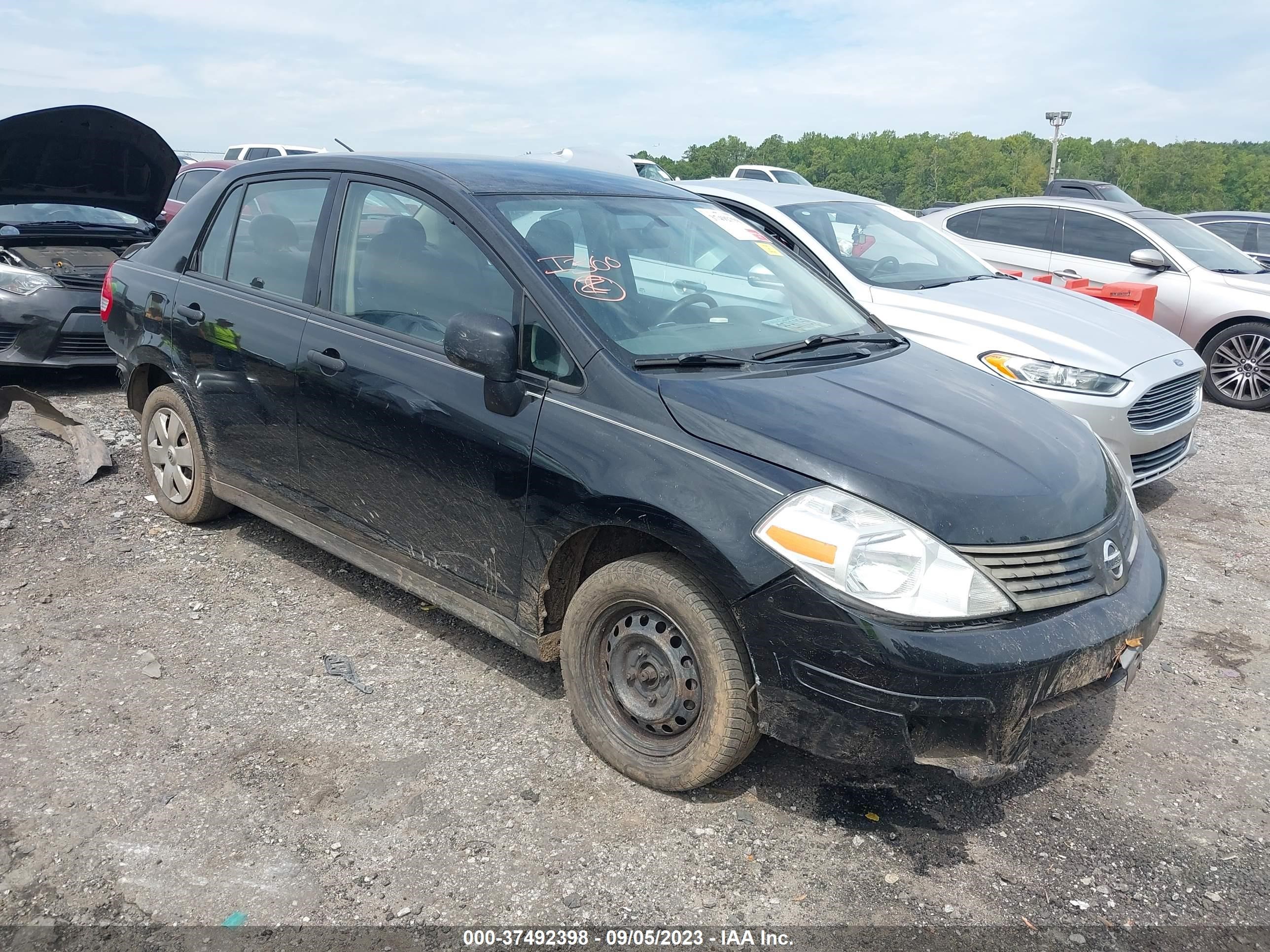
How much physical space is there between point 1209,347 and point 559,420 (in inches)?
318

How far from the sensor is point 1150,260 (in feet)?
29.5

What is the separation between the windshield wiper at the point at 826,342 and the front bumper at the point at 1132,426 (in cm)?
166

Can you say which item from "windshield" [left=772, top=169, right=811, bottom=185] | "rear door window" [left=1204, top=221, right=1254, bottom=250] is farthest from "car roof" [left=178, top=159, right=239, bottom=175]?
"windshield" [left=772, top=169, right=811, bottom=185]

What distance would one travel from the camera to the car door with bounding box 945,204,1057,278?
963 centimetres

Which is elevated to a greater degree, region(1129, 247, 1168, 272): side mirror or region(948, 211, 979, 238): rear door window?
region(948, 211, 979, 238): rear door window

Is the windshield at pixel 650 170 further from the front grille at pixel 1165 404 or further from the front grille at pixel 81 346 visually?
the front grille at pixel 1165 404

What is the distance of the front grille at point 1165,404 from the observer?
540 centimetres

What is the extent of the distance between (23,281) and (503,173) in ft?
16.4

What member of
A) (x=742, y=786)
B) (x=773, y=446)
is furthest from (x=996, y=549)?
(x=742, y=786)

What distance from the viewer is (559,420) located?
3.06 m

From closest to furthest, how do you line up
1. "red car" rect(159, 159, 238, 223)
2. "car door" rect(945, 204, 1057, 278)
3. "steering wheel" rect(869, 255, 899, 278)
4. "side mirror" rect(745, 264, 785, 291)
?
"side mirror" rect(745, 264, 785, 291) < "steering wheel" rect(869, 255, 899, 278) < "car door" rect(945, 204, 1057, 278) < "red car" rect(159, 159, 238, 223)

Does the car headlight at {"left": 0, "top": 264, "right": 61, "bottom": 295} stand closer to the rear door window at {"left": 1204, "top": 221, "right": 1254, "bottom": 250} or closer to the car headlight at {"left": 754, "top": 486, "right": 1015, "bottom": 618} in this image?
the car headlight at {"left": 754, "top": 486, "right": 1015, "bottom": 618}

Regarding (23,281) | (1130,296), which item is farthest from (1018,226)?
(23,281)

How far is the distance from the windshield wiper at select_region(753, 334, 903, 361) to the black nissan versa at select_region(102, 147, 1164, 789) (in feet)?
0.06
